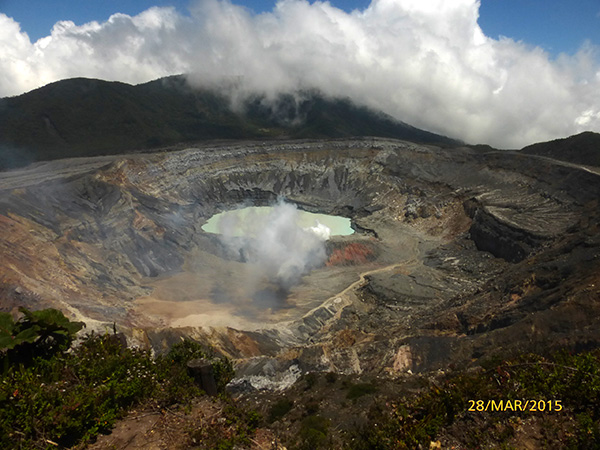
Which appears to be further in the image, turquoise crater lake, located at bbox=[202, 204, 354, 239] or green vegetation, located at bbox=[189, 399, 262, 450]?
turquoise crater lake, located at bbox=[202, 204, 354, 239]

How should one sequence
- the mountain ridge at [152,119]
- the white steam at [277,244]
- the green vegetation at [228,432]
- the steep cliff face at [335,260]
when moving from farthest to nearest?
the mountain ridge at [152,119], the white steam at [277,244], the steep cliff face at [335,260], the green vegetation at [228,432]

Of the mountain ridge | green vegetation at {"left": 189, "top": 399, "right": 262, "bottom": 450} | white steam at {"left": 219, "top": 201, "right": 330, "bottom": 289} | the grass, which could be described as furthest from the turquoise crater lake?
green vegetation at {"left": 189, "top": 399, "right": 262, "bottom": 450}

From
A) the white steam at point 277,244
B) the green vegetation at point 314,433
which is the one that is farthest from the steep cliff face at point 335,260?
the green vegetation at point 314,433

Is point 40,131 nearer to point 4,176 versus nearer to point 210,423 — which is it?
point 4,176

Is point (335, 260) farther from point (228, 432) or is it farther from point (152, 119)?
point (152, 119)

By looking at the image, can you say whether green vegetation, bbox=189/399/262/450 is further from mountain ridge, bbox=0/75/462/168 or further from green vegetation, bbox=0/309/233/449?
mountain ridge, bbox=0/75/462/168

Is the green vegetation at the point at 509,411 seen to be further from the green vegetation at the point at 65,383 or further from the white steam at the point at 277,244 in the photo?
the white steam at the point at 277,244

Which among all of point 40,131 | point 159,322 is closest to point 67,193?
point 159,322
